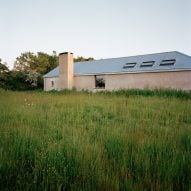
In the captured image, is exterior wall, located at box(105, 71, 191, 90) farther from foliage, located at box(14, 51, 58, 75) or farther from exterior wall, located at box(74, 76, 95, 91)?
foliage, located at box(14, 51, 58, 75)

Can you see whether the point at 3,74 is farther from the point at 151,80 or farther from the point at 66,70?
the point at 151,80

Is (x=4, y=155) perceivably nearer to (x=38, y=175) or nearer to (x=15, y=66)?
(x=38, y=175)

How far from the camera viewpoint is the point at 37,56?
56.2 metres

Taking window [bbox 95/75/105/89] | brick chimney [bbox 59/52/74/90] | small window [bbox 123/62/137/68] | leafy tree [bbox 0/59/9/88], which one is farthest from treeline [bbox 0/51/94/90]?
small window [bbox 123/62/137/68]

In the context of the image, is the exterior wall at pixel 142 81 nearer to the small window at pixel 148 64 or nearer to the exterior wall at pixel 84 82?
the exterior wall at pixel 84 82

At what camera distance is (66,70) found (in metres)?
29.8

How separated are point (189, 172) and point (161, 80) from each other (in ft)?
67.4

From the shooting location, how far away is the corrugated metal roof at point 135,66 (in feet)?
73.0

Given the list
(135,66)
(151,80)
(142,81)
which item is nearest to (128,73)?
(135,66)

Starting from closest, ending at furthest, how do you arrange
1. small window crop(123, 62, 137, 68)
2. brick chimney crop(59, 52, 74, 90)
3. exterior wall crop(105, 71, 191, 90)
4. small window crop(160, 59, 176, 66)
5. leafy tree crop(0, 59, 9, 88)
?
exterior wall crop(105, 71, 191, 90)
small window crop(160, 59, 176, 66)
small window crop(123, 62, 137, 68)
brick chimney crop(59, 52, 74, 90)
leafy tree crop(0, 59, 9, 88)

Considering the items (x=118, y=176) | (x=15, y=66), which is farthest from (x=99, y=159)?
(x=15, y=66)

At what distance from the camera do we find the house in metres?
22.0

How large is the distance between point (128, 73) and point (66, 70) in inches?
334

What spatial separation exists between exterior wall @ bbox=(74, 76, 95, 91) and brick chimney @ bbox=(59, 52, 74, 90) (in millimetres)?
747
